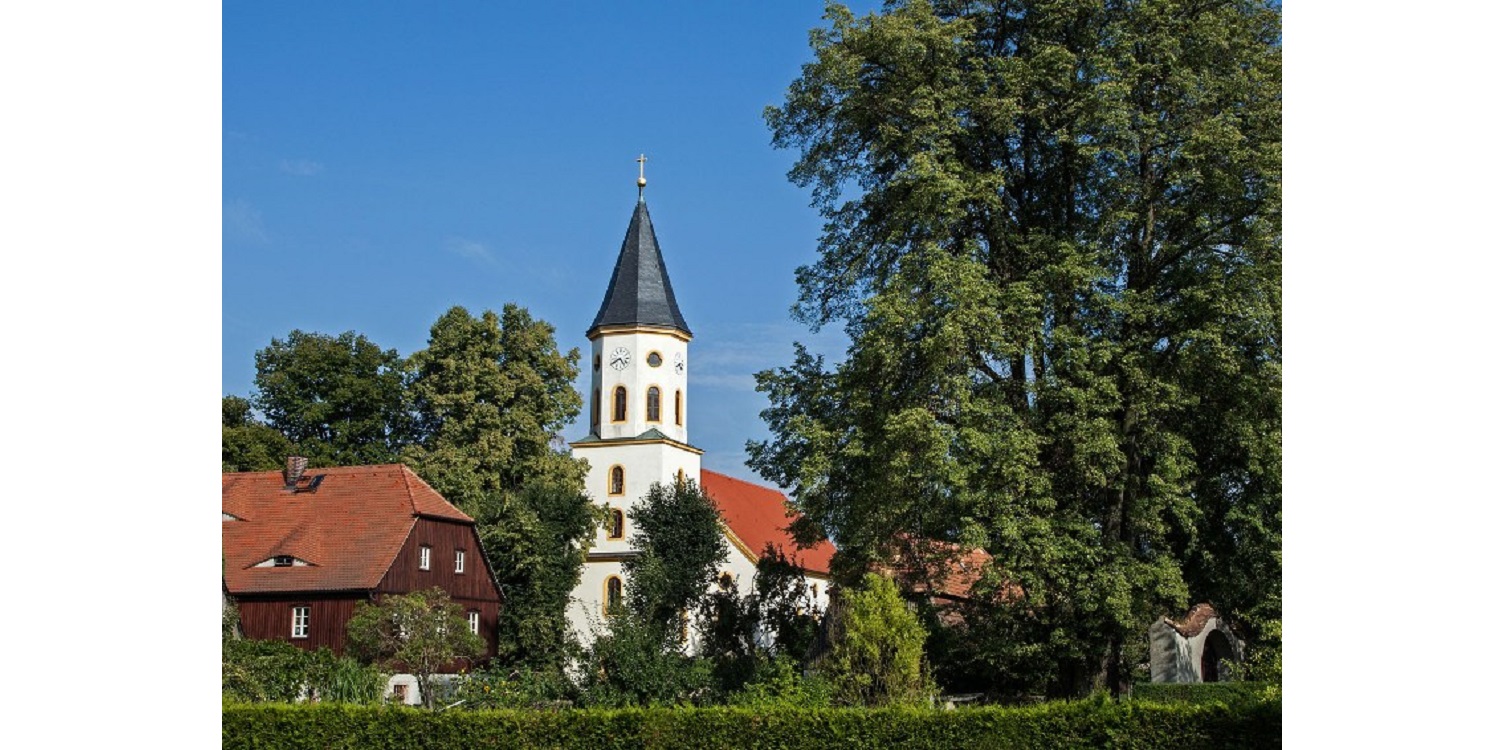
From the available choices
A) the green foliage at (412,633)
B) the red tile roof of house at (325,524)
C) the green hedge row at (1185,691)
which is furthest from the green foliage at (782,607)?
the red tile roof of house at (325,524)

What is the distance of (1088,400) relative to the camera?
57.8 feet

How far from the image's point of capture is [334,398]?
40031 mm

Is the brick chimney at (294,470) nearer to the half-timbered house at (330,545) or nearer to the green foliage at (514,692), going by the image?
the half-timbered house at (330,545)

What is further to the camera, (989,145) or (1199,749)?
(989,145)

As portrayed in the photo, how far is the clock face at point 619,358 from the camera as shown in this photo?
50.7 m

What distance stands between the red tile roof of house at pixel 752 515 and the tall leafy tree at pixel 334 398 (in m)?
13.5

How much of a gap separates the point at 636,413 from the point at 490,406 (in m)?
11.6

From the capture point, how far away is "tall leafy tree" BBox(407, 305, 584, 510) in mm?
38594
